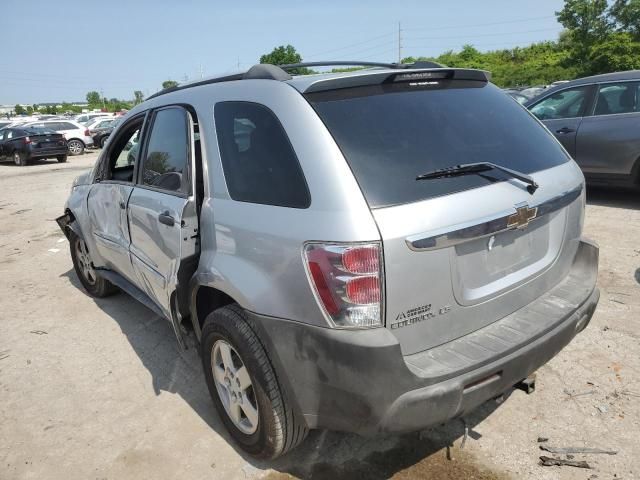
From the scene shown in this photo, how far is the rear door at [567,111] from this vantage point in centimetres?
688

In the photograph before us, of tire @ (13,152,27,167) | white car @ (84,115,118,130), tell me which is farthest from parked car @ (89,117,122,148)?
tire @ (13,152,27,167)

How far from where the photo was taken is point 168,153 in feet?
10.3

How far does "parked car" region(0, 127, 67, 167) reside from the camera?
19234 mm

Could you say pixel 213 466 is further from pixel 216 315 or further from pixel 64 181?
pixel 64 181

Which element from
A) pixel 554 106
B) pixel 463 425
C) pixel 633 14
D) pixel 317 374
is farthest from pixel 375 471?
pixel 633 14

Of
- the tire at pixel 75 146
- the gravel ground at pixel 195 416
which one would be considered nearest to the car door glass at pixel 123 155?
the gravel ground at pixel 195 416

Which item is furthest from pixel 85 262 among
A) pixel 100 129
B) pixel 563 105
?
pixel 100 129

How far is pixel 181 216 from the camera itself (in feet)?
8.93

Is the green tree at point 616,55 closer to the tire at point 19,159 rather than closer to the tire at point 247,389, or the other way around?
the tire at point 19,159

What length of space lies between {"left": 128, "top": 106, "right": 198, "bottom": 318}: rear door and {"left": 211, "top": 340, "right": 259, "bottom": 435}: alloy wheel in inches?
20.7

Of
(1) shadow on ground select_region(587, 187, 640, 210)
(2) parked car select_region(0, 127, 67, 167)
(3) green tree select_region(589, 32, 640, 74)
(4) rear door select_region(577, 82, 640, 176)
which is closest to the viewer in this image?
(4) rear door select_region(577, 82, 640, 176)

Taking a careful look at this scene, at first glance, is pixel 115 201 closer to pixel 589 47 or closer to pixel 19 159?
pixel 19 159

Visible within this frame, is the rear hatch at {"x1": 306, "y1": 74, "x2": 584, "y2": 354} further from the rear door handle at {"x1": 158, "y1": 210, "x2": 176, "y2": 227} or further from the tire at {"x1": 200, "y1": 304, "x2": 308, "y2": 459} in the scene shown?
the rear door handle at {"x1": 158, "y1": 210, "x2": 176, "y2": 227}

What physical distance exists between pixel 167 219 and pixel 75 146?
23502mm
